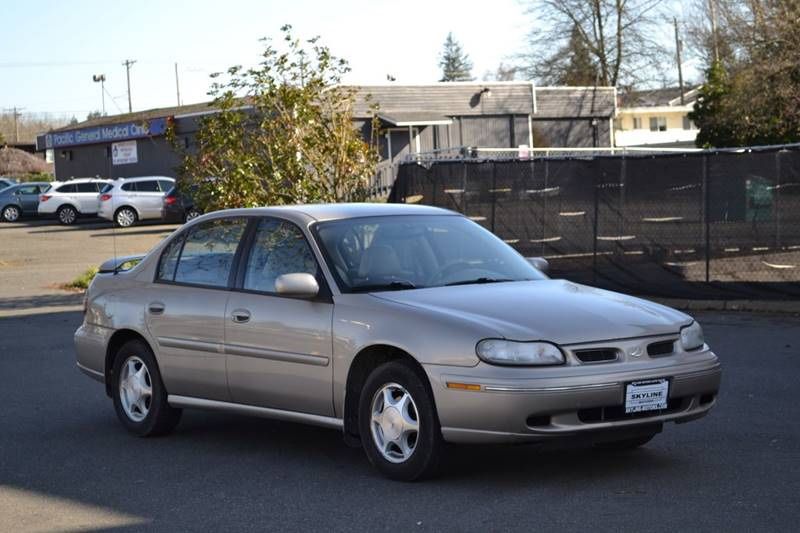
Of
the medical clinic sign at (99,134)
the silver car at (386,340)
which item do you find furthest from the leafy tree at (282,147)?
the medical clinic sign at (99,134)

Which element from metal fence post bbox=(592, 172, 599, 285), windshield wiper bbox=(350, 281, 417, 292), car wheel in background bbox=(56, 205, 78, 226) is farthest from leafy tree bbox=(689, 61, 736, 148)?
windshield wiper bbox=(350, 281, 417, 292)

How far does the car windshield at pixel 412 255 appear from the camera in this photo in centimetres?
775

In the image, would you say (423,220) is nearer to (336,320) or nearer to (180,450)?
(336,320)

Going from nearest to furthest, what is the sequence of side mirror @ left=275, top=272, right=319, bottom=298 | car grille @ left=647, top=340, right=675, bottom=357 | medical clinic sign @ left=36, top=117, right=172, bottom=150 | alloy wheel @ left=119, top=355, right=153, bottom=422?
car grille @ left=647, top=340, right=675, bottom=357 < side mirror @ left=275, top=272, right=319, bottom=298 < alloy wheel @ left=119, top=355, right=153, bottom=422 < medical clinic sign @ left=36, top=117, right=172, bottom=150

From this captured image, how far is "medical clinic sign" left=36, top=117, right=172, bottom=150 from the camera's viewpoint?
174 feet

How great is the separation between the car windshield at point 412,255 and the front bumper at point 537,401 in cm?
103

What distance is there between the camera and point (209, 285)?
8.52 meters

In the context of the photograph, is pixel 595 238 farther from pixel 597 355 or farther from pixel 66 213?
pixel 66 213

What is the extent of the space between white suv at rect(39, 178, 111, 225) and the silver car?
128 ft

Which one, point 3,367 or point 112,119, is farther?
point 112,119

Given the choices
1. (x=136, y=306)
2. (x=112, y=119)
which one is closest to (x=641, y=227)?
(x=136, y=306)

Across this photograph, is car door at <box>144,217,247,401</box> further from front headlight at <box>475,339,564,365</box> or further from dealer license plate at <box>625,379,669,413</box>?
dealer license plate at <box>625,379,669,413</box>

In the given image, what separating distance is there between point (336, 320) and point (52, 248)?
99.6ft

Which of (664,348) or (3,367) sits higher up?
(664,348)
